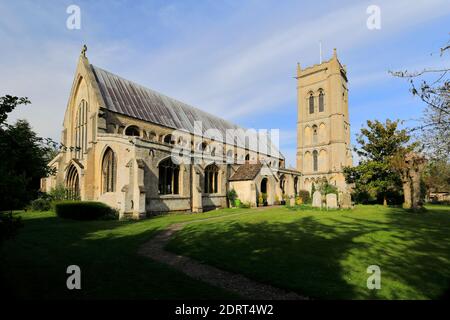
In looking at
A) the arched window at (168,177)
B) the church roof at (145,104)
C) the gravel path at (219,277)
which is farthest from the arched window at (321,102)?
the gravel path at (219,277)

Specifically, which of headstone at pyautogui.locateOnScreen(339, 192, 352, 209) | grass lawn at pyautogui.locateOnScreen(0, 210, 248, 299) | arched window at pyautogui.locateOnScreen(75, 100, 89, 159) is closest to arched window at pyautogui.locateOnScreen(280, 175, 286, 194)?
headstone at pyautogui.locateOnScreen(339, 192, 352, 209)

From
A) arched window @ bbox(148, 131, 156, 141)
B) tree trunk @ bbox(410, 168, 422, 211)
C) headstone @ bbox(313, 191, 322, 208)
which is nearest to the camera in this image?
tree trunk @ bbox(410, 168, 422, 211)

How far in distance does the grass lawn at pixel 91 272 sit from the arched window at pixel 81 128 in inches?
590

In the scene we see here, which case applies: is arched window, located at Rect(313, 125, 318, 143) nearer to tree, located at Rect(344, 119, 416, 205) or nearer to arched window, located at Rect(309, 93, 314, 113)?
arched window, located at Rect(309, 93, 314, 113)

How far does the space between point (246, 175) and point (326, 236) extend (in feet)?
60.8

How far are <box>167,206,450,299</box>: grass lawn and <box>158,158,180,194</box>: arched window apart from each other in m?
9.05

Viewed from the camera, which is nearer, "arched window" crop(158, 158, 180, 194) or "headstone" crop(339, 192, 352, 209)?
"arched window" crop(158, 158, 180, 194)

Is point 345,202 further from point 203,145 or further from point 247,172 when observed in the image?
point 203,145

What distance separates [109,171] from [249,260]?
17.4 m

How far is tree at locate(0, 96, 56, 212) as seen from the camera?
4.66 metres

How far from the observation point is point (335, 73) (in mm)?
49031

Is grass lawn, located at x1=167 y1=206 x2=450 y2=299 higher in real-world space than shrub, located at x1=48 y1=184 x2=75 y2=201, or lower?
lower
